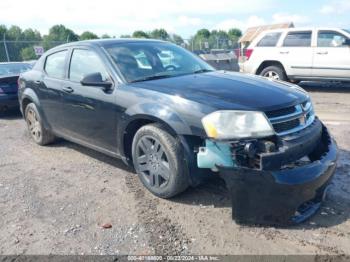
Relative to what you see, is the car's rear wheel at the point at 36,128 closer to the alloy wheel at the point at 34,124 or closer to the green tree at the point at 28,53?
the alloy wheel at the point at 34,124

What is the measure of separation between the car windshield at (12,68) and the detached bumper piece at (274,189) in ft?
25.0

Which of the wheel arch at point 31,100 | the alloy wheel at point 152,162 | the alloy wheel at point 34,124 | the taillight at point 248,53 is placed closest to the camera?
the alloy wheel at point 152,162

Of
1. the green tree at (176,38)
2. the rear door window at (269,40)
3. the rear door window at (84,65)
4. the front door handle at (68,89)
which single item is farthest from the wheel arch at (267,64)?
the green tree at (176,38)

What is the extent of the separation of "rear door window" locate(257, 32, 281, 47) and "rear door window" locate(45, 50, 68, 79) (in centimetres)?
755

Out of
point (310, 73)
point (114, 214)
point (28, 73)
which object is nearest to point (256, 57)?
point (310, 73)

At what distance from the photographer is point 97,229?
134 inches

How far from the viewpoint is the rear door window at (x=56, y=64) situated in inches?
204

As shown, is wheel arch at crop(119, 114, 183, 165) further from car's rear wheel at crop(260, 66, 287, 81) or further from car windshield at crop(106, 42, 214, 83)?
car's rear wheel at crop(260, 66, 287, 81)

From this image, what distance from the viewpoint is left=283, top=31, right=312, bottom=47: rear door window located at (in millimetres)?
10752

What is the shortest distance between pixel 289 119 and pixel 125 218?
5.84 feet

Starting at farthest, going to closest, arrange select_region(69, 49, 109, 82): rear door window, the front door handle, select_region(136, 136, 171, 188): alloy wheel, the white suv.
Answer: the white suv → the front door handle → select_region(69, 49, 109, 82): rear door window → select_region(136, 136, 171, 188): alloy wheel

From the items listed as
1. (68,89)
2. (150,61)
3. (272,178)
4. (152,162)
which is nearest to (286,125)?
(272,178)

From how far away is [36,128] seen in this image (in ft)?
20.0

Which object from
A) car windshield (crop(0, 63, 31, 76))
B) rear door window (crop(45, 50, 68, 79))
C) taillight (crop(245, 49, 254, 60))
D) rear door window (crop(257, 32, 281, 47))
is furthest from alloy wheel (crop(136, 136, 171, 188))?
taillight (crop(245, 49, 254, 60))
